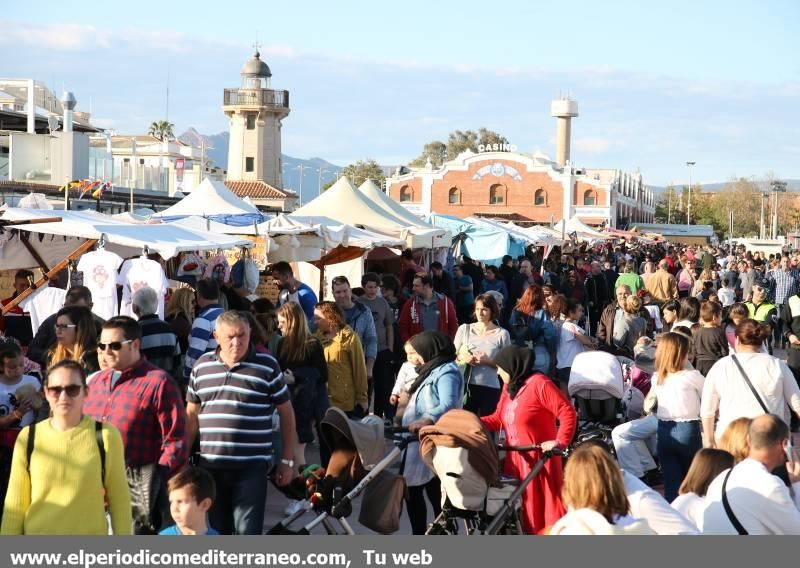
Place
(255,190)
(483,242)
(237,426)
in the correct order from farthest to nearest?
1. (255,190)
2. (483,242)
3. (237,426)

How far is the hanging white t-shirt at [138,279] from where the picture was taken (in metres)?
10.3

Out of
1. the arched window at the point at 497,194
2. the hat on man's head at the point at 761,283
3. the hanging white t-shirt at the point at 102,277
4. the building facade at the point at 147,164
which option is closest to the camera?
the hanging white t-shirt at the point at 102,277

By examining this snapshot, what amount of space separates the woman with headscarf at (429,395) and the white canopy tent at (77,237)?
4013 millimetres

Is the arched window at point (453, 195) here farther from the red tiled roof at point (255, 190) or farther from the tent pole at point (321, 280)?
the tent pole at point (321, 280)

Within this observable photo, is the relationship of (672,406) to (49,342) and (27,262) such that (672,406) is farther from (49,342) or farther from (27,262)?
(27,262)

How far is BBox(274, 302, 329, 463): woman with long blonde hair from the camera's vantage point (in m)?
8.06

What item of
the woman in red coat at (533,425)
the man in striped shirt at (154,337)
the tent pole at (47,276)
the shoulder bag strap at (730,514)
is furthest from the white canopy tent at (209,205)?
the shoulder bag strap at (730,514)

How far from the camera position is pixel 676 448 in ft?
25.9

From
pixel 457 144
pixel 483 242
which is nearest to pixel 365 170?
pixel 457 144

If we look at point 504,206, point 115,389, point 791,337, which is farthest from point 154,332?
point 504,206

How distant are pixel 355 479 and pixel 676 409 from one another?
2753 millimetres

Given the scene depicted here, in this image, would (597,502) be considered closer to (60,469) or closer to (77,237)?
(60,469)

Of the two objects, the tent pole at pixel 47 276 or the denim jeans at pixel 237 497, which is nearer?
the denim jeans at pixel 237 497

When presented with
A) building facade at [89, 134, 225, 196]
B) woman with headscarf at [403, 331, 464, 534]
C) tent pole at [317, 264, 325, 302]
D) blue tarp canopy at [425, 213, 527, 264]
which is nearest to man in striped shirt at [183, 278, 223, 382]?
woman with headscarf at [403, 331, 464, 534]
